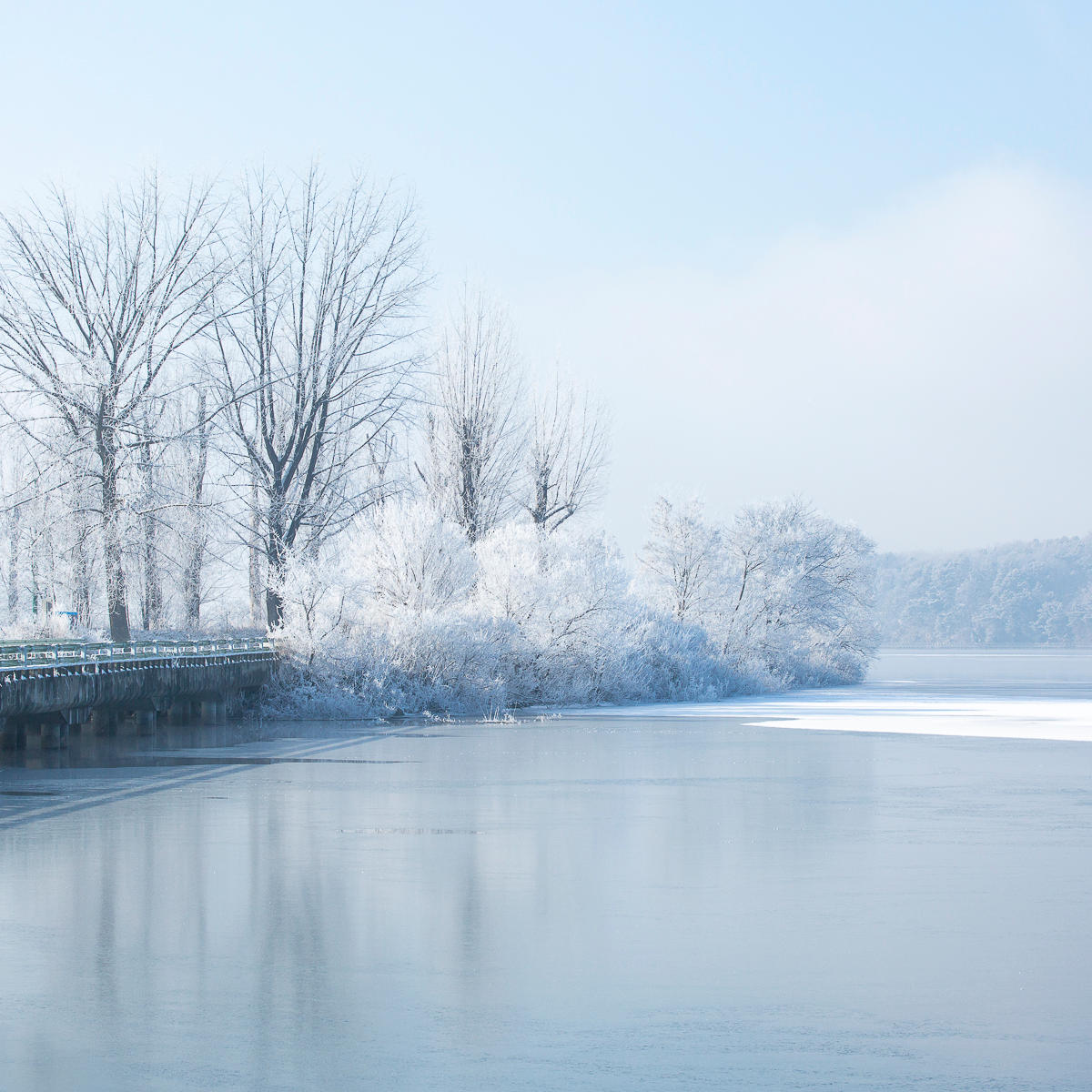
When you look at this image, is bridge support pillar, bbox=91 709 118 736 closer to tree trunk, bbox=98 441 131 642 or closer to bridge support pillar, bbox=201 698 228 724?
bridge support pillar, bbox=201 698 228 724

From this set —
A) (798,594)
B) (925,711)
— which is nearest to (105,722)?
(925,711)

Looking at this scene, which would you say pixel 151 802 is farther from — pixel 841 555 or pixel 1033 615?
pixel 1033 615

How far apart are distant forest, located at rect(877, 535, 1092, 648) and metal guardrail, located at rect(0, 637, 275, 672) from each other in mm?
119795

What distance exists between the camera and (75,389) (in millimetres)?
36781

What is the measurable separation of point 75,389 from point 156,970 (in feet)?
97.9

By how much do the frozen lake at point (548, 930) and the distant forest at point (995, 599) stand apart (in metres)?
137

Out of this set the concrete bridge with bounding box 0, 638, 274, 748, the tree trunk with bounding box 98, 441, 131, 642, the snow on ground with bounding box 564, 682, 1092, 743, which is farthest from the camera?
the tree trunk with bounding box 98, 441, 131, 642

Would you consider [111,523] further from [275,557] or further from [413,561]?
[413,561]

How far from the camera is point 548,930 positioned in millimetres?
10445

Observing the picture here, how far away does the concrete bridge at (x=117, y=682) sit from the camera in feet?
85.8

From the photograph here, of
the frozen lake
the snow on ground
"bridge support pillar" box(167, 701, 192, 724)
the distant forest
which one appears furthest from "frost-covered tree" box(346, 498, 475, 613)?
the distant forest

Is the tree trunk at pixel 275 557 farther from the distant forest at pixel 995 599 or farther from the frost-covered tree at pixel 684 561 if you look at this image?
the distant forest at pixel 995 599

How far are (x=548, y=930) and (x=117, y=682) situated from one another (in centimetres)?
2146

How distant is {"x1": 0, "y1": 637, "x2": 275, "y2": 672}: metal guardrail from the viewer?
A: 1050 inches
